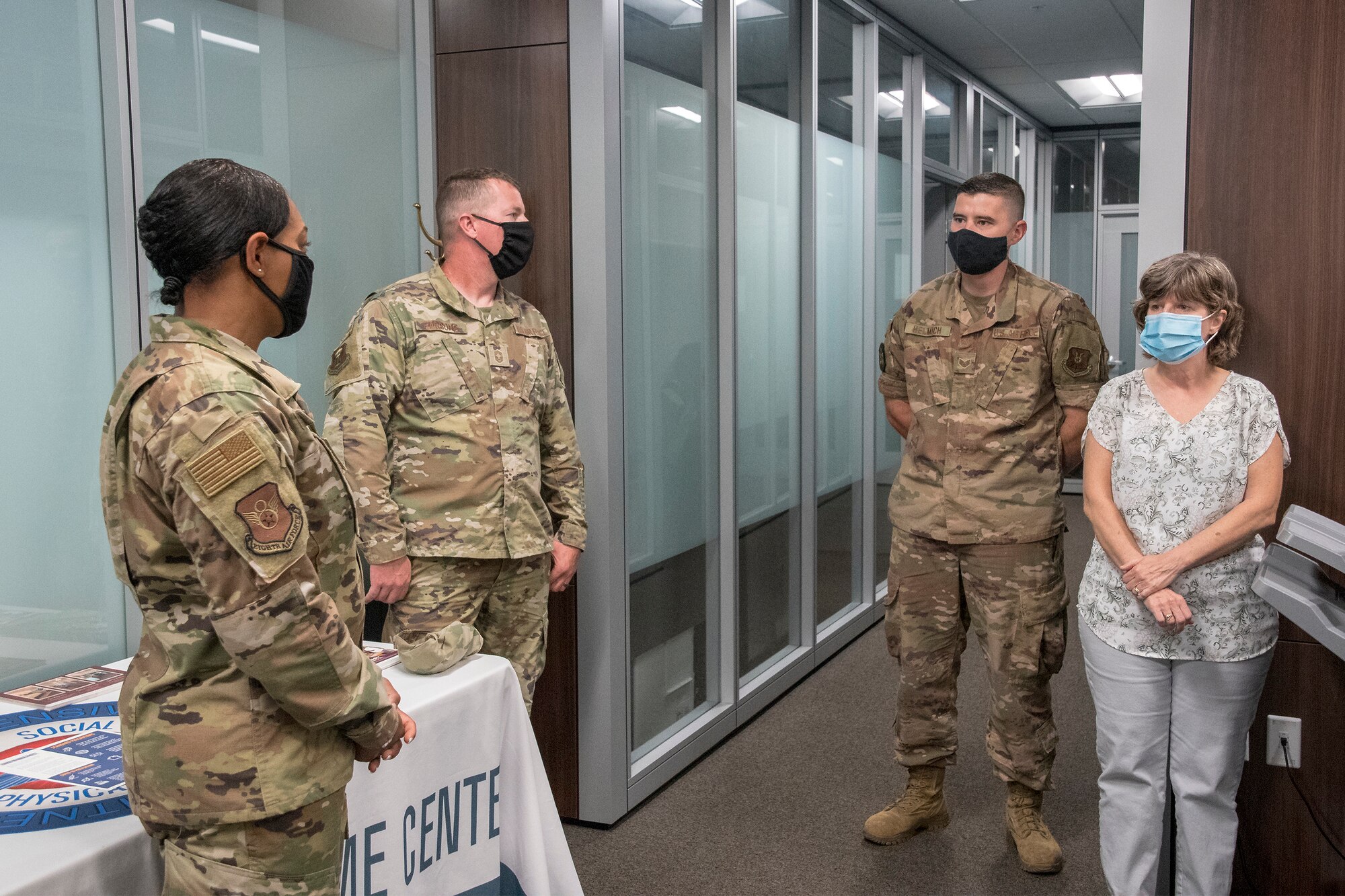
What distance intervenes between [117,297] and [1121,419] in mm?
2056

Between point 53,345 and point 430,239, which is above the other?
point 430,239

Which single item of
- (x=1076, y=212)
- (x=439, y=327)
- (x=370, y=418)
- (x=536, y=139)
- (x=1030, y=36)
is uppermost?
(x=1030, y=36)

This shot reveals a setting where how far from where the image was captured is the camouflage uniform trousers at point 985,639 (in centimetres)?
288

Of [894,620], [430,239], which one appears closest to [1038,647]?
[894,620]

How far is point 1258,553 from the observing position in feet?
7.62

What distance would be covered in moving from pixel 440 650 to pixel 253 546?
30.0 inches

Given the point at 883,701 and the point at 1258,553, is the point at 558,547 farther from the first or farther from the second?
the point at 883,701

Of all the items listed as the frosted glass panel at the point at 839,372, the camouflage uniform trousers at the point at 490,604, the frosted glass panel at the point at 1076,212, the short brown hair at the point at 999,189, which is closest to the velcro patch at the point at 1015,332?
the short brown hair at the point at 999,189

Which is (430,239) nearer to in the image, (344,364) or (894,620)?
(344,364)

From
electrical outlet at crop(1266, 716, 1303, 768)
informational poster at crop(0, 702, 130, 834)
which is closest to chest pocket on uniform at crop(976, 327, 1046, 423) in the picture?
electrical outlet at crop(1266, 716, 1303, 768)

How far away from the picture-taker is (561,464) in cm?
286

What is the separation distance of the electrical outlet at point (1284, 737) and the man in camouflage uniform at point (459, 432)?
67.5 inches

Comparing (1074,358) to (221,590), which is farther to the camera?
(1074,358)

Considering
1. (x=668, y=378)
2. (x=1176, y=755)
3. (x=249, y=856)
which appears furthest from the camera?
(x=668, y=378)
